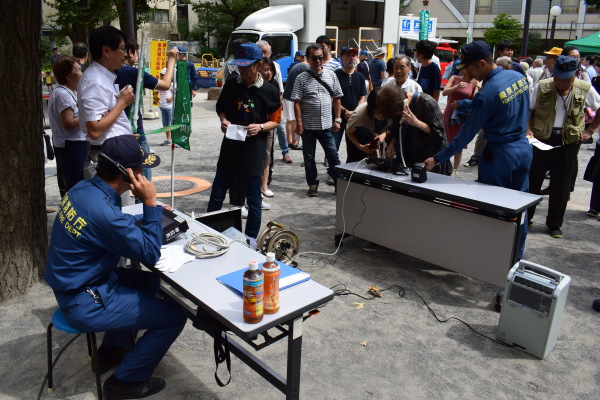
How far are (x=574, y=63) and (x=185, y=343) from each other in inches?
186

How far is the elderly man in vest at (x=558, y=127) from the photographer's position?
217 inches

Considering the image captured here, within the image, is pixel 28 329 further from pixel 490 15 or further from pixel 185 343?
pixel 490 15

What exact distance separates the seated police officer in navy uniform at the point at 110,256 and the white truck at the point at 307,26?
44.0 ft

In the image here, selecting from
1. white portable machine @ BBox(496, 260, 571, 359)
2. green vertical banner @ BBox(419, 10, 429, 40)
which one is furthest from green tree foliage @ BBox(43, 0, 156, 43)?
white portable machine @ BBox(496, 260, 571, 359)

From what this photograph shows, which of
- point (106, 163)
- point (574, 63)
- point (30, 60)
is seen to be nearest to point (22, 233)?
point (30, 60)

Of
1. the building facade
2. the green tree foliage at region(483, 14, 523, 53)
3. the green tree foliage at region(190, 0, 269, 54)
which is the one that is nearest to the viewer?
the green tree foliage at region(190, 0, 269, 54)

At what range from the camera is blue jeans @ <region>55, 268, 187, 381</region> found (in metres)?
2.62

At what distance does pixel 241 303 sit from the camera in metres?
2.44

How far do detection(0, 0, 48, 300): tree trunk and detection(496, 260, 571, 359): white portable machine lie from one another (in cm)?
374

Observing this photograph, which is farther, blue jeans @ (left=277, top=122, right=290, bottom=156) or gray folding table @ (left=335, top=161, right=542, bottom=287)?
blue jeans @ (left=277, top=122, right=290, bottom=156)

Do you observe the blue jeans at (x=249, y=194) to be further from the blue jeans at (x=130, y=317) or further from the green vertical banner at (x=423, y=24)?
the green vertical banner at (x=423, y=24)

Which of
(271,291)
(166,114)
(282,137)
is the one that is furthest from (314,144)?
(271,291)

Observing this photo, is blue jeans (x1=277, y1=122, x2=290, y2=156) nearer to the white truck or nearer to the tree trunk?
the tree trunk

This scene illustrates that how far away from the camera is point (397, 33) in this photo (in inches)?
752
